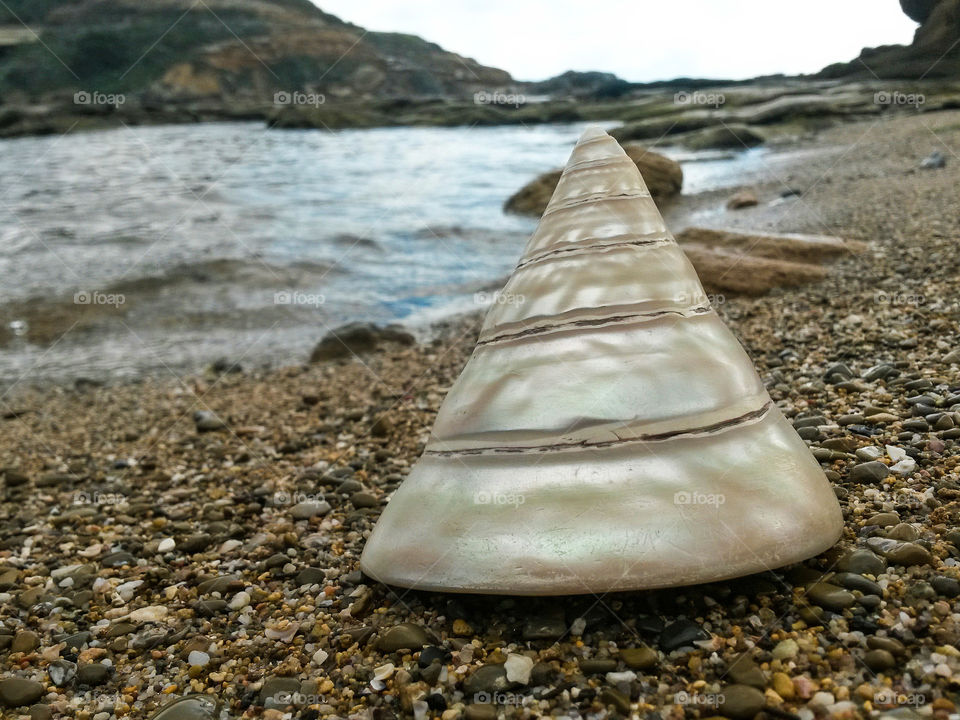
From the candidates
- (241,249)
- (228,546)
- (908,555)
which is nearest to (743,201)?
(241,249)

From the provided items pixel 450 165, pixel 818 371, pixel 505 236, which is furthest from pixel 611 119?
pixel 818 371

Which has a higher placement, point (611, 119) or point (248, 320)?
point (611, 119)

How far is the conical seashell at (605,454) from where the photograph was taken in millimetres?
1323

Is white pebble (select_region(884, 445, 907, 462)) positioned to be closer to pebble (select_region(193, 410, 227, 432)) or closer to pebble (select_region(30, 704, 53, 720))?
pebble (select_region(30, 704, 53, 720))

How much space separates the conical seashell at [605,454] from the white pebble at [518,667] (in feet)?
0.41

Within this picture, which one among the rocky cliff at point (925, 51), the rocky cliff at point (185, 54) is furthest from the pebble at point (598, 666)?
the rocky cliff at point (185, 54)

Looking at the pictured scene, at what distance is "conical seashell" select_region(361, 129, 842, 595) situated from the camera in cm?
132

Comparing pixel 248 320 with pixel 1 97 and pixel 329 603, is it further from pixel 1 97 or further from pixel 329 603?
pixel 1 97

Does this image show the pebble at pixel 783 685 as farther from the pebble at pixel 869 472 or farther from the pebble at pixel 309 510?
the pebble at pixel 309 510

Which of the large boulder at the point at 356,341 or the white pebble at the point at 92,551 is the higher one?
the white pebble at the point at 92,551

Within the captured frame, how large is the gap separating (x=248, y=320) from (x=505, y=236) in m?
3.60

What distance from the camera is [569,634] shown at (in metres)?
1.38

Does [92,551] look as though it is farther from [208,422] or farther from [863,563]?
[863,563]

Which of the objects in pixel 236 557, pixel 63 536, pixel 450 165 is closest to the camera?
pixel 236 557
